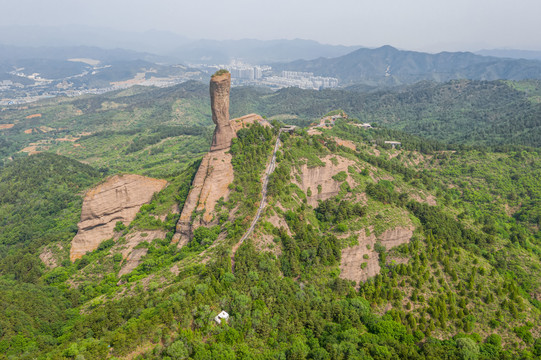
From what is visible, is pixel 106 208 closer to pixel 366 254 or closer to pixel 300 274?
pixel 300 274

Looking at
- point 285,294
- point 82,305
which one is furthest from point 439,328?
point 82,305

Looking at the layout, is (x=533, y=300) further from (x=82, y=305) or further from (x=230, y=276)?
(x=82, y=305)

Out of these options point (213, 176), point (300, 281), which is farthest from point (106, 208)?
point (300, 281)

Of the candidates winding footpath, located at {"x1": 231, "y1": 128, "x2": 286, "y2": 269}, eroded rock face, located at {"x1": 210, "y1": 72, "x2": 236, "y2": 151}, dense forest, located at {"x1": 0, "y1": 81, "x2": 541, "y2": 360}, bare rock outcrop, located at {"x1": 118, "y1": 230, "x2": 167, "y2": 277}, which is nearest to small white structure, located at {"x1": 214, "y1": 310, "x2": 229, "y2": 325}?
dense forest, located at {"x1": 0, "y1": 81, "x2": 541, "y2": 360}

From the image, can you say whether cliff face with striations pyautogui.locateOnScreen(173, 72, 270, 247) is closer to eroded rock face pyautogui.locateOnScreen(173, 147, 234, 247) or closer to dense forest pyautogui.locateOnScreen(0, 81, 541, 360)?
eroded rock face pyautogui.locateOnScreen(173, 147, 234, 247)

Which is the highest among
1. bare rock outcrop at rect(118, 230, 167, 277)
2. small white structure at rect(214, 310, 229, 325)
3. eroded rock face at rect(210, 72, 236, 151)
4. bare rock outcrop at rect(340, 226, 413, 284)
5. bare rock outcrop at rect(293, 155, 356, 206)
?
eroded rock face at rect(210, 72, 236, 151)

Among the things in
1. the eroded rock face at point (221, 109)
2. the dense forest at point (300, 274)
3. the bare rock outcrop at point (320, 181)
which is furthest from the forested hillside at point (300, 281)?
the eroded rock face at point (221, 109)
